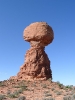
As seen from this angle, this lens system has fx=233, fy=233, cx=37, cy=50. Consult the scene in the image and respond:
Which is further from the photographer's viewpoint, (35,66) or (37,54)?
(37,54)

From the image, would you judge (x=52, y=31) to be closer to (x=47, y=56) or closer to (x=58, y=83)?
(x=47, y=56)

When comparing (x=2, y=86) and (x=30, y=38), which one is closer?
(x=2, y=86)

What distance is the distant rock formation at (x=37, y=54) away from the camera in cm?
3234

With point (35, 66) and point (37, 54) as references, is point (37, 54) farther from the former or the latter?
point (35, 66)

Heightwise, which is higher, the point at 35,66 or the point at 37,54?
the point at 37,54

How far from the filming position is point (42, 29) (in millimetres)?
34156

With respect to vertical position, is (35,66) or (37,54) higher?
(37,54)

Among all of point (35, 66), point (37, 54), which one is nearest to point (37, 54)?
point (37, 54)

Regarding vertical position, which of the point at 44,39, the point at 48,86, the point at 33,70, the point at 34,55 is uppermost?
the point at 44,39

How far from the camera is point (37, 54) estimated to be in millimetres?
33375

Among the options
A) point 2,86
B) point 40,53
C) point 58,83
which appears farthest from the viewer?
point 40,53

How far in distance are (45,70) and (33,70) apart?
1695 millimetres

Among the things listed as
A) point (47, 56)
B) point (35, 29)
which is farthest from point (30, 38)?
point (47, 56)

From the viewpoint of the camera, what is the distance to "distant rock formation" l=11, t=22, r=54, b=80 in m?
32.3
